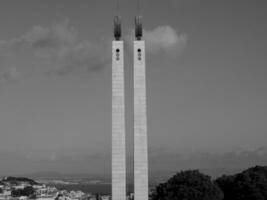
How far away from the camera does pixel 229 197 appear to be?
176 feet

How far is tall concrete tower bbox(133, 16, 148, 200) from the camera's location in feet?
116

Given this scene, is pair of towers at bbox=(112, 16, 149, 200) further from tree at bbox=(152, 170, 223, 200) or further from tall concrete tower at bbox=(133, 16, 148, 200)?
tree at bbox=(152, 170, 223, 200)

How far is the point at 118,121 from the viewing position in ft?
117

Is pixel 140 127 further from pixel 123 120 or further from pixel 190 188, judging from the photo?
pixel 190 188

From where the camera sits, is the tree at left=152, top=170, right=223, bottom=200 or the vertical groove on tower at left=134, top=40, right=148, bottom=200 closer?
the vertical groove on tower at left=134, top=40, right=148, bottom=200

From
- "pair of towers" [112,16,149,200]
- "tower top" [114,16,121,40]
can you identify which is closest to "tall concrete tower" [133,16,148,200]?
"pair of towers" [112,16,149,200]

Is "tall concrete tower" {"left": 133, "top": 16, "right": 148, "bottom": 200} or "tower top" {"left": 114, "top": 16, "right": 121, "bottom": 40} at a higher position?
"tower top" {"left": 114, "top": 16, "right": 121, "bottom": 40}

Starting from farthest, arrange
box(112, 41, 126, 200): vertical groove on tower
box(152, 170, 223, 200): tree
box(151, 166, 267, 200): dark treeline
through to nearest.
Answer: box(151, 166, 267, 200): dark treeline
box(152, 170, 223, 200): tree
box(112, 41, 126, 200): vertical groove on tower

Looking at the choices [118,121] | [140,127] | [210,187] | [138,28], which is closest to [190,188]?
[210,187]

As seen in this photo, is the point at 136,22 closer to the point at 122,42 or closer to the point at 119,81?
the point at 122,42

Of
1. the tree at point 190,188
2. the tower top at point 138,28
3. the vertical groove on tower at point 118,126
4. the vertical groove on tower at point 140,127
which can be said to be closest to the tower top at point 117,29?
the vertical groove on tower at point 118,126

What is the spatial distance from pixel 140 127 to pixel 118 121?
1506mm

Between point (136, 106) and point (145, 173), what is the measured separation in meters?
4.43

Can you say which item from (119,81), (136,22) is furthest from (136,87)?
(136,22)
